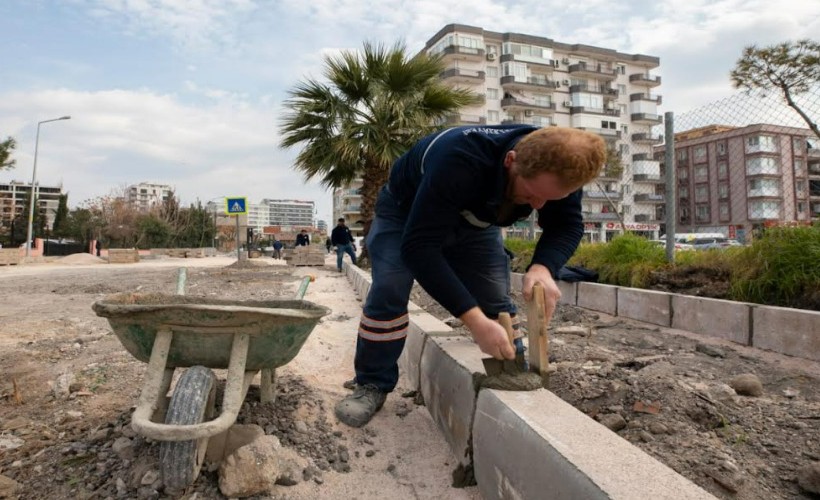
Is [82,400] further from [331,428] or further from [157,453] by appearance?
[331,428]

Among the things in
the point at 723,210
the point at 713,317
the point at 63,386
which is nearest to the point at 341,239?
the point at 713,317

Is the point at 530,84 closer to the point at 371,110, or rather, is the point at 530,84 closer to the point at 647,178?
the point at 647,178

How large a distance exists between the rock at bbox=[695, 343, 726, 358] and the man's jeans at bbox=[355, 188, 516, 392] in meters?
1.69

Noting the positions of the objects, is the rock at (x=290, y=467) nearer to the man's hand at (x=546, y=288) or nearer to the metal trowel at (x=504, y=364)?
the metal trowel at (x=504, y=364)

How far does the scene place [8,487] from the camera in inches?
Answer: 67.4

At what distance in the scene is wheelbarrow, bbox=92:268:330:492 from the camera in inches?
66.0

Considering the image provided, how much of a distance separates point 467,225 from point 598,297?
394 centimetres

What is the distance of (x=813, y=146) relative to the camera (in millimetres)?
6898

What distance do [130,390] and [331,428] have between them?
4.02 feet

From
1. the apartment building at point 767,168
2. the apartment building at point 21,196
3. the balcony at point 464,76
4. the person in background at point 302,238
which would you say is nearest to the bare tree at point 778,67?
the apartment building at point 767,168

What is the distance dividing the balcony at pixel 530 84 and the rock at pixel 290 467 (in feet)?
171

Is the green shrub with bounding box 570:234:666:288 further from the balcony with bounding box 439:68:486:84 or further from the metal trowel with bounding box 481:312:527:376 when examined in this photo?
the balcony with bounding box 439:68:486:84

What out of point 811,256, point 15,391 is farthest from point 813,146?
point 15,391

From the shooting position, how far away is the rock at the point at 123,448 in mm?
1907
